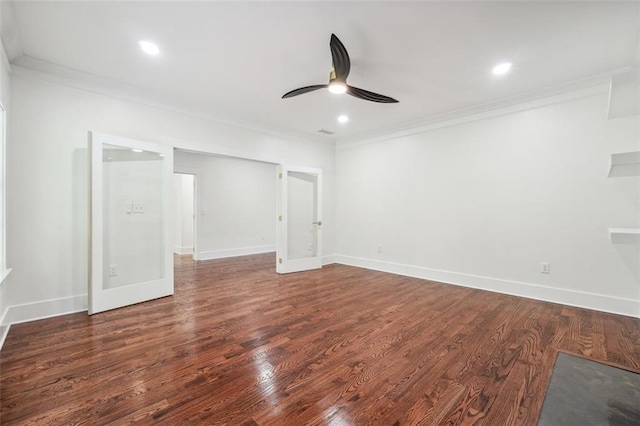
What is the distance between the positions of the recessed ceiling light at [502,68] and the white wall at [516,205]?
1.02m

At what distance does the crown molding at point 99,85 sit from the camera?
2887mm

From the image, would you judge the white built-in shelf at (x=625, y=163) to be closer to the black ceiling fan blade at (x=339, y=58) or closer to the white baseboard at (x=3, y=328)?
the black ceiling fan blade at (x=339, y=58)

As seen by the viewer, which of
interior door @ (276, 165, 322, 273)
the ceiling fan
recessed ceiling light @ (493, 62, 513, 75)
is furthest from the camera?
interior door @ (276, 165, 322, 273)

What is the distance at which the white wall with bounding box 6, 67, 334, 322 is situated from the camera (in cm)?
286

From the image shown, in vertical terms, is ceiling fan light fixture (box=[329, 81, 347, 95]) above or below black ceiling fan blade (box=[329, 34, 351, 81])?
below

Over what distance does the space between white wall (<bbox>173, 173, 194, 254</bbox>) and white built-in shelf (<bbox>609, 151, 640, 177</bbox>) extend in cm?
792

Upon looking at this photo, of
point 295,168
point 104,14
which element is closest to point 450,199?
point 295,168

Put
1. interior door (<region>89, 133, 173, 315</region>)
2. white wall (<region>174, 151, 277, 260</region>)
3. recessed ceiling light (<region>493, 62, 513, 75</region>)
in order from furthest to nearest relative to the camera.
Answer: white wall (<region>174, 151, 277, 260</region>) → interior door (<region>89, 133, 173, 315</region>) → recessed ceiling light (<region>493, 62, 513, 75</region>)

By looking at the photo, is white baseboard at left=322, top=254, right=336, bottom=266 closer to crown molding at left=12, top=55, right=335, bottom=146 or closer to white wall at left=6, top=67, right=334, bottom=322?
crown molding at left=12, top=55, right=335, bottom=146

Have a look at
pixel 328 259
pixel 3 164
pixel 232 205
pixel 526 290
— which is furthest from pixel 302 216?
pixel 3 164

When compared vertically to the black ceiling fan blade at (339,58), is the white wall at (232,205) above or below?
below

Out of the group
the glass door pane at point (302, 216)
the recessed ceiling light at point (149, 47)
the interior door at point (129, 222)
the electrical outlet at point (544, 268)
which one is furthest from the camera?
the glass door pane at point (302, 216)

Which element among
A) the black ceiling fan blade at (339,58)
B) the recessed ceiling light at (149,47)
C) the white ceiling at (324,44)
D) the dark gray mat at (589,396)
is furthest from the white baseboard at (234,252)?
the dark gray mat at (589,396)

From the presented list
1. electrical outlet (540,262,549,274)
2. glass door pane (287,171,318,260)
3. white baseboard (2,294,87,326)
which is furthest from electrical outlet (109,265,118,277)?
electrical outlet (540,262,549,274)
